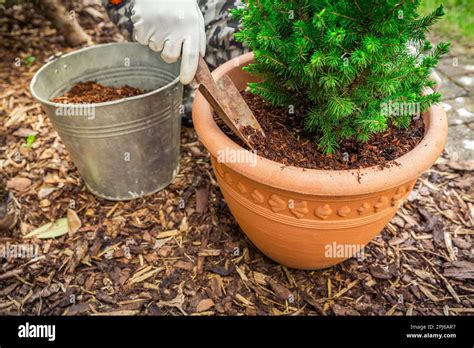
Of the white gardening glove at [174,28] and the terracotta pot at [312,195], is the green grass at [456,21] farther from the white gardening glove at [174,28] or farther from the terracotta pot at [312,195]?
the white gardening glove at [174,28]

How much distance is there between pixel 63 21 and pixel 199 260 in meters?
2.15

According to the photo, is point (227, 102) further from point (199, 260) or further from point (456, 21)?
point (456, 21)

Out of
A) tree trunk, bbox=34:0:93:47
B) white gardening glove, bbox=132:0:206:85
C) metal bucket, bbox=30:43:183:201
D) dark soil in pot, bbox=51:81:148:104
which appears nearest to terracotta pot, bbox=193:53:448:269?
white gardening glove, bbox=132:0:206:85

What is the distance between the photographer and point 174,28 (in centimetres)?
145

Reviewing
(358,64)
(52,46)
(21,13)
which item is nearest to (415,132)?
(358,64)

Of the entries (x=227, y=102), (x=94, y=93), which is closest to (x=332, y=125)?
(x=227, y=102)

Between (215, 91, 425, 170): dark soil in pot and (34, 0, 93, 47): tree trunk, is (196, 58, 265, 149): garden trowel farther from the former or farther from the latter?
(34, 0, 93, 47): tree trunk

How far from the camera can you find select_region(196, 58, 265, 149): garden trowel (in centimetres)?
144

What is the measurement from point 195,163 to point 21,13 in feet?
7.32

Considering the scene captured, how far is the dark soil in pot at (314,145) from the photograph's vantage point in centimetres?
142

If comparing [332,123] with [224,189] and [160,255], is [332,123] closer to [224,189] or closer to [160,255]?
Answer: [224,189]

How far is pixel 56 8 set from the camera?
9.53ft

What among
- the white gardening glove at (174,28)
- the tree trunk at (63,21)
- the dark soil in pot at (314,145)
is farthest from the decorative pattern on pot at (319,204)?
the tree trunk at (63,21)

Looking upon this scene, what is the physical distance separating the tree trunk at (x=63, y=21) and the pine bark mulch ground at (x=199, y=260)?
1.13 meters
